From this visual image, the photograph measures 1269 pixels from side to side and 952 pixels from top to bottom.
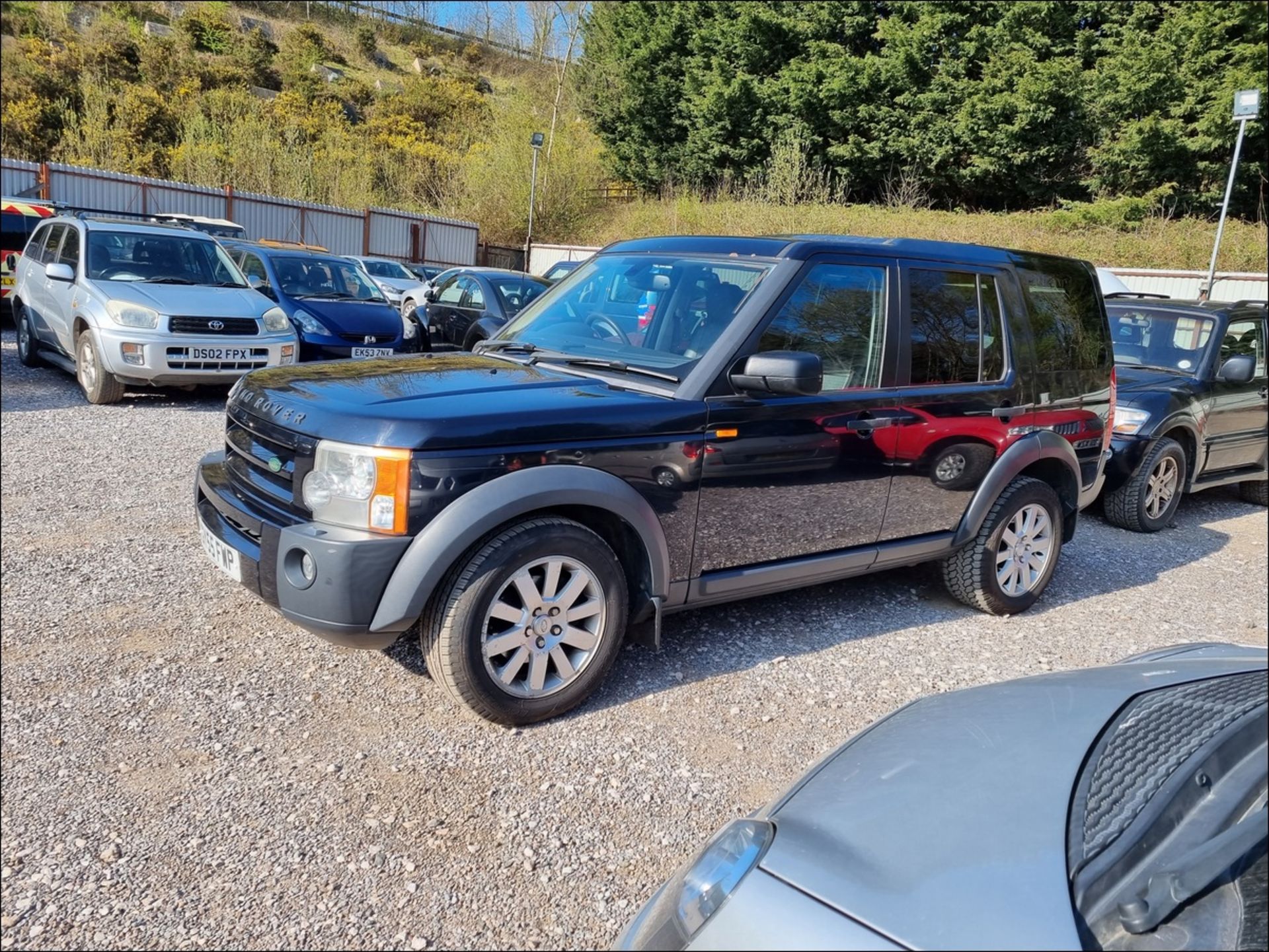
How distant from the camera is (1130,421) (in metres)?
7.00

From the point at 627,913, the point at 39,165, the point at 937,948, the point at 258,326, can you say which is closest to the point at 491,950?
the point at 627,913

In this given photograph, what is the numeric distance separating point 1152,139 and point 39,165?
91.3ft

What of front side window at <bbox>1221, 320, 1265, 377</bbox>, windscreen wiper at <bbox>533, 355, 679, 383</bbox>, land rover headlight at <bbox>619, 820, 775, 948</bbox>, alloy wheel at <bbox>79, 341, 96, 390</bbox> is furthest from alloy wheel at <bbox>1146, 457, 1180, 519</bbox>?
alloy wheel at <bbox>79, 341, 96, 390</bbox>

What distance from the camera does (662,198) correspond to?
3406 cm

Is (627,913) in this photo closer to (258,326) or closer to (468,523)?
(468,523)

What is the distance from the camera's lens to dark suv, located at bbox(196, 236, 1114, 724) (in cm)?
311

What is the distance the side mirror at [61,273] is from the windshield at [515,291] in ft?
16.2

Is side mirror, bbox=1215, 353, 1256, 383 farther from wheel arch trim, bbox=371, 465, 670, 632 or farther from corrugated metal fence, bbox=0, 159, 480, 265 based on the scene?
corrugated metal fence, bbox=0, 159, 480, 265

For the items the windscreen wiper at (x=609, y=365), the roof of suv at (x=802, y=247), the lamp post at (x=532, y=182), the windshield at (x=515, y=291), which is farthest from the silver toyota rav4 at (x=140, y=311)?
the lamp post at (x=532, y=182)

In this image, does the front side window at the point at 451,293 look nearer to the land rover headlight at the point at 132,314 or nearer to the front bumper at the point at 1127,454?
the land rover headlight at the point at 132,314

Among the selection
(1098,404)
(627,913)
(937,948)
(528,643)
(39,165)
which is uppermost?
(39,165)

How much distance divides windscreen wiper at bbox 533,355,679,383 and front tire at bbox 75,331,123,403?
20.8 ft

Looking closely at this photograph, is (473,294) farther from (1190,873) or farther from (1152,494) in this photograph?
(1190,873)

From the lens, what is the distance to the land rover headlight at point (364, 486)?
3.04 m
